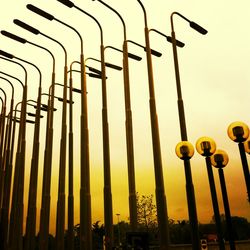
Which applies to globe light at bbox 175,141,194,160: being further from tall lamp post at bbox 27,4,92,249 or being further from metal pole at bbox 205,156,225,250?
tall lamp post at bbox 27,4,92,249

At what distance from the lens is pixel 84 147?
53.8 ft

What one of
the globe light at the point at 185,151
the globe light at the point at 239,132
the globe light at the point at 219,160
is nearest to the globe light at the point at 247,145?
the globe light at the point at 219,160

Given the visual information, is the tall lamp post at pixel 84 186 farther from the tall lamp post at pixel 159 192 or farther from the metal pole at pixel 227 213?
the metal pole at pixel 227 213

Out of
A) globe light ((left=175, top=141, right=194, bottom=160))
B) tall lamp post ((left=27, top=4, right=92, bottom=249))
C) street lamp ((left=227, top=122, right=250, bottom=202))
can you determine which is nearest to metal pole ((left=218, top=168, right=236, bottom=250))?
street lamp ((left=227, top=122, right=250, bottom=202))

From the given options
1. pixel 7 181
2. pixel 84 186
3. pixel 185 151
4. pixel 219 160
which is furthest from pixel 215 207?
pixel 7 181

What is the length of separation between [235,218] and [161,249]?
367 feet

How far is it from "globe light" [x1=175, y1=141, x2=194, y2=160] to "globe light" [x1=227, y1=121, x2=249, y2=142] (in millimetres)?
1121

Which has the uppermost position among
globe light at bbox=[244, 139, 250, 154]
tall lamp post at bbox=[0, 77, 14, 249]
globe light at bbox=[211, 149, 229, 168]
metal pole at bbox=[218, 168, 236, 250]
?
tall lamp post at bbox=[0, 77, 14, 249]

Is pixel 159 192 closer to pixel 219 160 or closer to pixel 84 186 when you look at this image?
pixel 219 160

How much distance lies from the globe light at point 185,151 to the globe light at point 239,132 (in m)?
1.12

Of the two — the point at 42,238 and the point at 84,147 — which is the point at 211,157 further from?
the point at 42,238

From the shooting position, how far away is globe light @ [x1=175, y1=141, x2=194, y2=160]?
10351 millimetres

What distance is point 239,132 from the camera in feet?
32.7

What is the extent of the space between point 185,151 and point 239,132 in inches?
58.7
